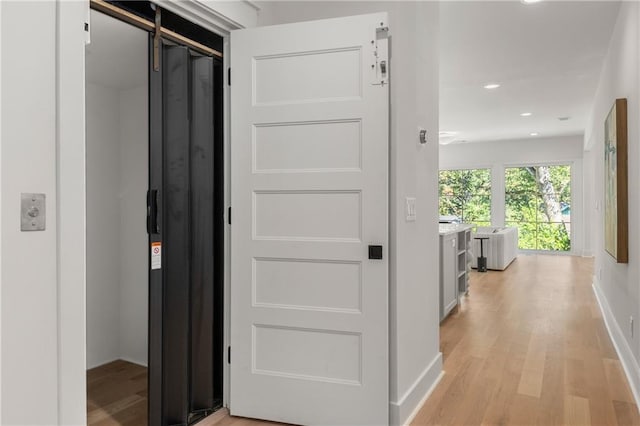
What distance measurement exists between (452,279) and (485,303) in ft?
2.90

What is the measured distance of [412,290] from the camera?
2.55 m

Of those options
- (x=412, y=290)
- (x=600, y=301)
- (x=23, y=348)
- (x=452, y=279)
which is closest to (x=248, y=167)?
(x=412, y=290)

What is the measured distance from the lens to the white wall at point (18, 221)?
1.33m

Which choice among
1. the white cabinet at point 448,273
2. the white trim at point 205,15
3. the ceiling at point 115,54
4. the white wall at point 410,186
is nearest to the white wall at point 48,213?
the white trim at point 205,15

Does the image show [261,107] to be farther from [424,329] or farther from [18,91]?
[424,329]

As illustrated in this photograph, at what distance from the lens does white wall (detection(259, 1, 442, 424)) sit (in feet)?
7.55

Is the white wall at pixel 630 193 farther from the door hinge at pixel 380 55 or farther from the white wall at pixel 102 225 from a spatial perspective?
the white wall at pixel 102 225

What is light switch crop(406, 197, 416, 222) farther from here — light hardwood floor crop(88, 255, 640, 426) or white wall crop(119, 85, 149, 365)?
white wall crop(119, 85, 149, 365)

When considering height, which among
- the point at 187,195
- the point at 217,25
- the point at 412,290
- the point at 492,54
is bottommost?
the point at 412,290

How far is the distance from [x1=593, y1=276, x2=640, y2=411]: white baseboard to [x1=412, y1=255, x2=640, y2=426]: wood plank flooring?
0.15ft

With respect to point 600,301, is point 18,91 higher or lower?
higher

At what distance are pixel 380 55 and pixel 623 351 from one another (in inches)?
109

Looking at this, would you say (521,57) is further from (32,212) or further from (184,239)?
(32,212)

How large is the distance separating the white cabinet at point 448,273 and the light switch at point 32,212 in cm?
360
